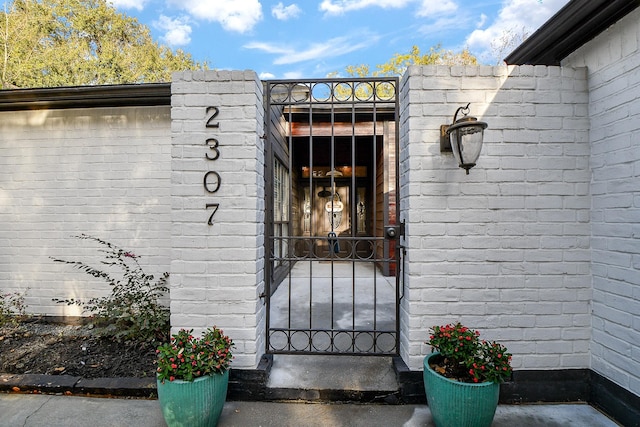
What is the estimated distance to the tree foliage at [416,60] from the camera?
12.6m

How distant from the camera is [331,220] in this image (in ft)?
8.48

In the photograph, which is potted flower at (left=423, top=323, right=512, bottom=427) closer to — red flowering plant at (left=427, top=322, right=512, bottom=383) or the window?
red flowering plant at (left=427, top=322, right=512, bottom=383)

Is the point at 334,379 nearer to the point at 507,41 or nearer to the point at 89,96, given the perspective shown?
the point at 89,96

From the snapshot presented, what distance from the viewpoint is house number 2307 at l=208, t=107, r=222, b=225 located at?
2.06 m

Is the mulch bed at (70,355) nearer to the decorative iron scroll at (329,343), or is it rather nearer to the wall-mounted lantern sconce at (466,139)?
the decorative iron scroll at (329,343)

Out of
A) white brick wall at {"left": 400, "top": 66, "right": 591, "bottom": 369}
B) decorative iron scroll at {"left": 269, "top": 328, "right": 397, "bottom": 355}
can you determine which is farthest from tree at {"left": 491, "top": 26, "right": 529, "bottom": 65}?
decorative iron scroll at {"left": 269, "top": 328, "right": 397, "bottom": 355}

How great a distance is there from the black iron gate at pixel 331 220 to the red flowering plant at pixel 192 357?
0.49 meters

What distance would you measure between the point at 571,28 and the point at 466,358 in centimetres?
224

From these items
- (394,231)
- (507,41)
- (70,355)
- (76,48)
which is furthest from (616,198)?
(76,48)

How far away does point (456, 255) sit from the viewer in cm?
204

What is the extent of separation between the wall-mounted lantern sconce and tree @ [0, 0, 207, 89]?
33.6 feet

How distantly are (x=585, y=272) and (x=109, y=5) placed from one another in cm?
1618

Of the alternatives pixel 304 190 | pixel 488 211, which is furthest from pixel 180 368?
pixel 304 190

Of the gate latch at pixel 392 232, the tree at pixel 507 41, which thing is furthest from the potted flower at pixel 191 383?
the tree at pixel 507 41
